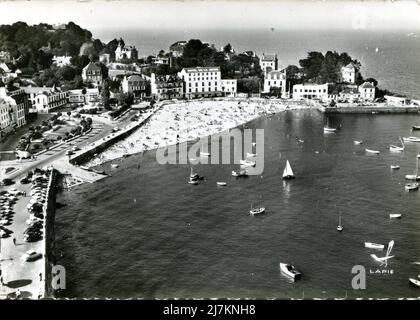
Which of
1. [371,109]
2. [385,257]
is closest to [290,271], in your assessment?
[385,257]

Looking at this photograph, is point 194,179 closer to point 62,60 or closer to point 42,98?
point 42,98

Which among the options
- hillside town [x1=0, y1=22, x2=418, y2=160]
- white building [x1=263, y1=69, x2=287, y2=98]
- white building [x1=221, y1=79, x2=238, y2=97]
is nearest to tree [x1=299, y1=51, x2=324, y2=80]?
hillside town [x1=0, y1=22, x2=418, y2=160]

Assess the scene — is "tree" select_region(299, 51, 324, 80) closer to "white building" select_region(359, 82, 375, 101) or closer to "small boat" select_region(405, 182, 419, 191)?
"white building" select_region(359, 82, 375, 101)

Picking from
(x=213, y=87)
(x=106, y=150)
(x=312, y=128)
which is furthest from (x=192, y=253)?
(x=213, y=87)

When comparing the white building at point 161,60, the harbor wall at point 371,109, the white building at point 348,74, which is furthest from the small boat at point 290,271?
the white building at point 348,74

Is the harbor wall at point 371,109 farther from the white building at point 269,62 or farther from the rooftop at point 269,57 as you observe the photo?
the rooftop at point 269,57

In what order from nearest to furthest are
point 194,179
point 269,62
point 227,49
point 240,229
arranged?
1. point 240,229
2. point 194,179
3. point 269,62
4. point 227,49
